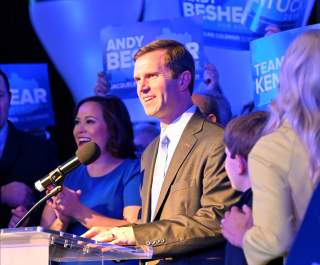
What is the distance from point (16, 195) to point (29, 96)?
735 mm

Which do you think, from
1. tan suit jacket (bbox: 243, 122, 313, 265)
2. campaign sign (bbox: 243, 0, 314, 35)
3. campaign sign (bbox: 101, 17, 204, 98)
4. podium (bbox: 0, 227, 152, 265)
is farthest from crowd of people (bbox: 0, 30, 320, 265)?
campaign sign (bbox: 243, 0, 314, 35)

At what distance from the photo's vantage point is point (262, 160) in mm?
2350

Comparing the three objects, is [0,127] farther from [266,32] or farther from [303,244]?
[303,244]

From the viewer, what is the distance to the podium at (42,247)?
236cm

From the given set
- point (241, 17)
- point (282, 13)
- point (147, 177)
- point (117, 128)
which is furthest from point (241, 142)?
point (241, 17)

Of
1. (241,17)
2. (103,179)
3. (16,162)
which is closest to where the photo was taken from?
(103,179)

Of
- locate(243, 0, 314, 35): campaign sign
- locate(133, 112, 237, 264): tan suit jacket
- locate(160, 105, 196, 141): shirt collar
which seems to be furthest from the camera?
locate(243, 0, 314, 35): campaign sign

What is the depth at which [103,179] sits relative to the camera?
4.09 meters

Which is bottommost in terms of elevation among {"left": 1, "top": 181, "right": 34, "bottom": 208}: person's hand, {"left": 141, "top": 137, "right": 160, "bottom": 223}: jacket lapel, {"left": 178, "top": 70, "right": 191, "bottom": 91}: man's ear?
{"left": 1, "top": 181, "right": 34, "bottom": 208}: person's hand

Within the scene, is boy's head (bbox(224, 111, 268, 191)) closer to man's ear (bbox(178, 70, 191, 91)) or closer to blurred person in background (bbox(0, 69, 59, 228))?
man's ear (bbox(178, 70, 191, 91))

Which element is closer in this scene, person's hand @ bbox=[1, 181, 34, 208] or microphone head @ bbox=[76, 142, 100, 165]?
microphone head @ bbox=[76, 142, 100, 165]

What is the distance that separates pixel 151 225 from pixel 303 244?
37.1 inches

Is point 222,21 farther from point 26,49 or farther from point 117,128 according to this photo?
point 26,49

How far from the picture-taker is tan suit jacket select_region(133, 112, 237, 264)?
10.00ft
